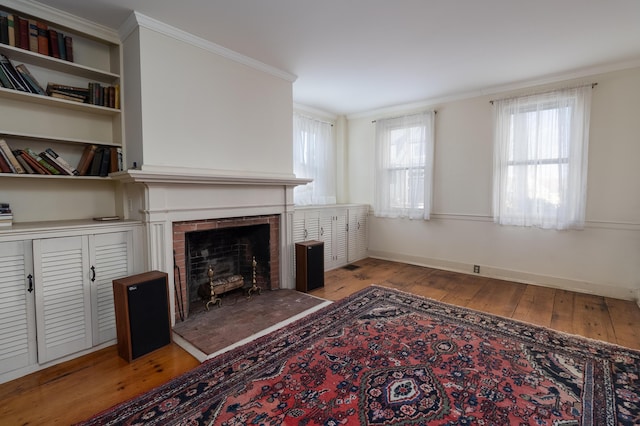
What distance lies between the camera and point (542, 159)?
363cm

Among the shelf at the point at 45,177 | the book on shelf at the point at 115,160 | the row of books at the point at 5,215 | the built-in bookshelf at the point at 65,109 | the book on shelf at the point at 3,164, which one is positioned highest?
the built-in bookshelf at the point at 65,109

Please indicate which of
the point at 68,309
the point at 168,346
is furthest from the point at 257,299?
the point at 68,309

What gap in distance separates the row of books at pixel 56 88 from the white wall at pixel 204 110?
0.23 metres

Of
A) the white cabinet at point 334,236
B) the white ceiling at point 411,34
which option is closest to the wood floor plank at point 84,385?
the white cabinet at point 334,236

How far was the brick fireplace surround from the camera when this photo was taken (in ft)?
8.08

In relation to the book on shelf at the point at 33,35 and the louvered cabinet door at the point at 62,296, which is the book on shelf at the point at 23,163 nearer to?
the louvered cabinet door at the point at 62,296

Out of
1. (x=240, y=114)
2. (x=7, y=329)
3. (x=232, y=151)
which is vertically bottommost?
(x=7, y=329)

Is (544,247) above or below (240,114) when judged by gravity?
below

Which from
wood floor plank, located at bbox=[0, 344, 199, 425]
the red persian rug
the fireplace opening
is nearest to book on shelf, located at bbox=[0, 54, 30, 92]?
the fireplace opening

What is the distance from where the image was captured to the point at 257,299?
330 centimetres

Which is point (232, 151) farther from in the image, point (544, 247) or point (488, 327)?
point (544, 247)

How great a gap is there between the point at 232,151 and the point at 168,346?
188 centimetres

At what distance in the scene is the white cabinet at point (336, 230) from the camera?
13.3 ft

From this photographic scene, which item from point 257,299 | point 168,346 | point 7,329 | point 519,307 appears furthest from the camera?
point 257,299
